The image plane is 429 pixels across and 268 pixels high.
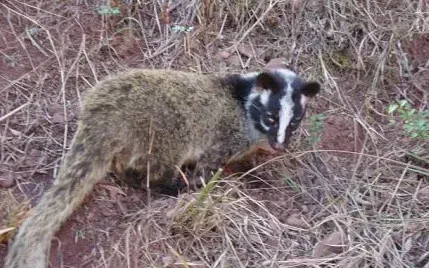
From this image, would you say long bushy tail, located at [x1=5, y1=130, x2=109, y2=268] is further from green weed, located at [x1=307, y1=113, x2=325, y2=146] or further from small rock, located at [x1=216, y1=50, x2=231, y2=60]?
small rock, located at [x1=216, y1=50, x2=231, y2=60]

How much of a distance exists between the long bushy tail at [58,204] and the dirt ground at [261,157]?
0.14 metres

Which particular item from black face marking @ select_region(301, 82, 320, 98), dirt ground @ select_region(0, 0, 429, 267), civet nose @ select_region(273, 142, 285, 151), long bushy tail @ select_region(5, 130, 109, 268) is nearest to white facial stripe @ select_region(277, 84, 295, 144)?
civet nose @ select_region(273, 142, 285, 151)

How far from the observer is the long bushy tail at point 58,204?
13.3 ft

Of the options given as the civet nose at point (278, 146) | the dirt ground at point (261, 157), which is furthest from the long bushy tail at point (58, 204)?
the civet nose at point (278, 146)

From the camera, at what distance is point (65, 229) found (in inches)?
174

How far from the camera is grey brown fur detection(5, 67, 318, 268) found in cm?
426

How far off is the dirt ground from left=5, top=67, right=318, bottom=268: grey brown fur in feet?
0.58

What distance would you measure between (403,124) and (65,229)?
3051 mm

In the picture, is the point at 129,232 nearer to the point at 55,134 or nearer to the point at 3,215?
the point at 3,215

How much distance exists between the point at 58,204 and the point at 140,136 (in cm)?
74

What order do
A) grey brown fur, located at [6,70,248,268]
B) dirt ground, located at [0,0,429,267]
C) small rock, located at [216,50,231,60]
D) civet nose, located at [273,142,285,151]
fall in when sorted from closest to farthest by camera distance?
1. grey brown fur, located at [6,70,248,268]
2. dirt ground, located at [0,0,429,267]
3. civet nose, located at [273,142,285,151]
4. small rock, located at [216,50,231,60]

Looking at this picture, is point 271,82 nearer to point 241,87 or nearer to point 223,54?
point 241,87

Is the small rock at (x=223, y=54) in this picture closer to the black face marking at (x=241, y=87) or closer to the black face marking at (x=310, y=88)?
the black face marking at (x=241, y=87)

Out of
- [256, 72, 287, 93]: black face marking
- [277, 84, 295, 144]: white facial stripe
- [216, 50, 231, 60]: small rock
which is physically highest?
[256, 72, 287, 93]: black face marking
